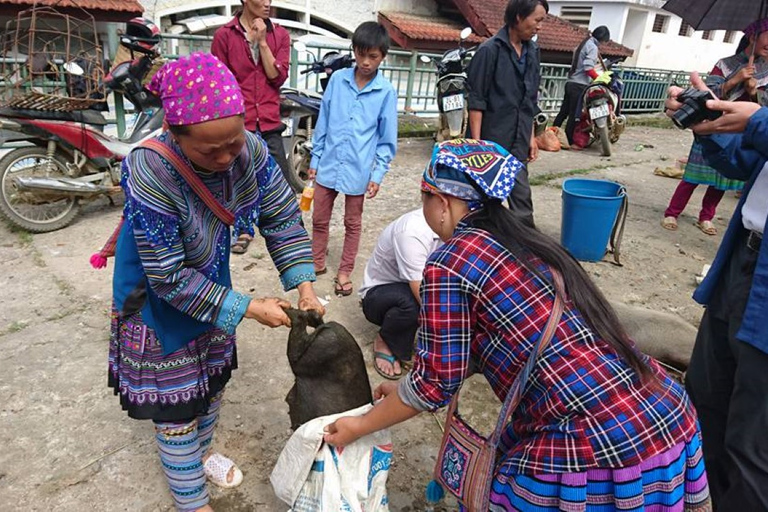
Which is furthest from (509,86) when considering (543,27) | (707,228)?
(543,27)

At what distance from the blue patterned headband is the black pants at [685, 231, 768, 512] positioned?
1.01 meters

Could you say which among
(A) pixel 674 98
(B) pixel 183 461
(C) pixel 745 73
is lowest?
(B) pixel 183 461

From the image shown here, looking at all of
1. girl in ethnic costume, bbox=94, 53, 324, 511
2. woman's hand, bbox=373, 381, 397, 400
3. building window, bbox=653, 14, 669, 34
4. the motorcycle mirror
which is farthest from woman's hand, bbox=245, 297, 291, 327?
building window, bbox=653, 14, 669, 34

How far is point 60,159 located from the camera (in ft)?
14.3

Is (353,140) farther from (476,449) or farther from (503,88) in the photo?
(476,449)

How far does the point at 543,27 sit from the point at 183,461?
1589 centimetres

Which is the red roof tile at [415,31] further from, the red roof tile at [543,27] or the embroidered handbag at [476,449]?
the embroidered handbag at [476,449]

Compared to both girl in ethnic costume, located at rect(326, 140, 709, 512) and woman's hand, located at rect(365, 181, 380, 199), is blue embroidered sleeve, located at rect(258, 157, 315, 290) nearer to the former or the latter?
girl in ethnic costume, located at rect(326, 140, 709, 512)

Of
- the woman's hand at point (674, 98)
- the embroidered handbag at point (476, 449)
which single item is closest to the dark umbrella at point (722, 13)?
the woman's hand at point (674, 98)

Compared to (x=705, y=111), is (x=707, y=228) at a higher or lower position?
lower

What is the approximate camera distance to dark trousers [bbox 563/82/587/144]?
9.02 meters

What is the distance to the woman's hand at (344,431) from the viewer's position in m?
1.52

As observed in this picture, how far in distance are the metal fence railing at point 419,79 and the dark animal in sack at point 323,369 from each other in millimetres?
4872

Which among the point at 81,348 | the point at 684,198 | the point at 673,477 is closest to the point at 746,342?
the point at 673,477
